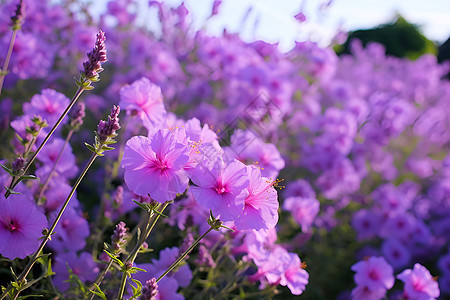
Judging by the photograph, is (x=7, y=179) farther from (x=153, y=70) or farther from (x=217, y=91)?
(x=217, y=91)

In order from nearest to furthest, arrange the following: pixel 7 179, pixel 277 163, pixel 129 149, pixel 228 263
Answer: pixel 129 149
pixel 7 179
pixel 277 163
pixel 228 263

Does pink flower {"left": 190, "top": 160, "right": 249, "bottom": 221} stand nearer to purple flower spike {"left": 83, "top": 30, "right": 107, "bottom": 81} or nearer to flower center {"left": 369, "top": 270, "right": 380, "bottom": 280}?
purple flower spike {"left": 83, "top": 30, "right": 107, "bottom": 81}

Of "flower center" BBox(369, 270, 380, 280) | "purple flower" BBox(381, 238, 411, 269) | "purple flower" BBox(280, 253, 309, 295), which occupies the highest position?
"purple flower" BBox(280, 253, 309, 295)

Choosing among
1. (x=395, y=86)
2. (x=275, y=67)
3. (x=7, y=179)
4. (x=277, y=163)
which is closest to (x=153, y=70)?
(x=275, y=67)

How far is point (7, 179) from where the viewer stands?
152 cm

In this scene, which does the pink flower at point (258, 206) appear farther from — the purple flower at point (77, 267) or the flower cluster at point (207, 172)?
the purple flower at point (77, 267)

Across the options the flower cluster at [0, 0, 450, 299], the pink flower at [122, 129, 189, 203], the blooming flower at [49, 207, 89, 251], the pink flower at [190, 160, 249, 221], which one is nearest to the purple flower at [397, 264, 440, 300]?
the flower cluster at [0, 0, 450, 299]

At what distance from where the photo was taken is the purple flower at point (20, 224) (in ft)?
3.66

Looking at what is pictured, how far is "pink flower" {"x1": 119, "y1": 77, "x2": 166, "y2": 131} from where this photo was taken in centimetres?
146

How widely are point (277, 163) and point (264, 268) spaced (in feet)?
1.93

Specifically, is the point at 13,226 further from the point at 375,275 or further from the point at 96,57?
the point at 375,275

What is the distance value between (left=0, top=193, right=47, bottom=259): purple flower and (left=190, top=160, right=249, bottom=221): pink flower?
476mm

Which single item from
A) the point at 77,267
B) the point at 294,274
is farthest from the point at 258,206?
the point at 77,267

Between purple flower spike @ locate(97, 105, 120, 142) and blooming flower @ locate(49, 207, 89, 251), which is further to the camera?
blooming flower @ locate(49, 207, 89, 251)
